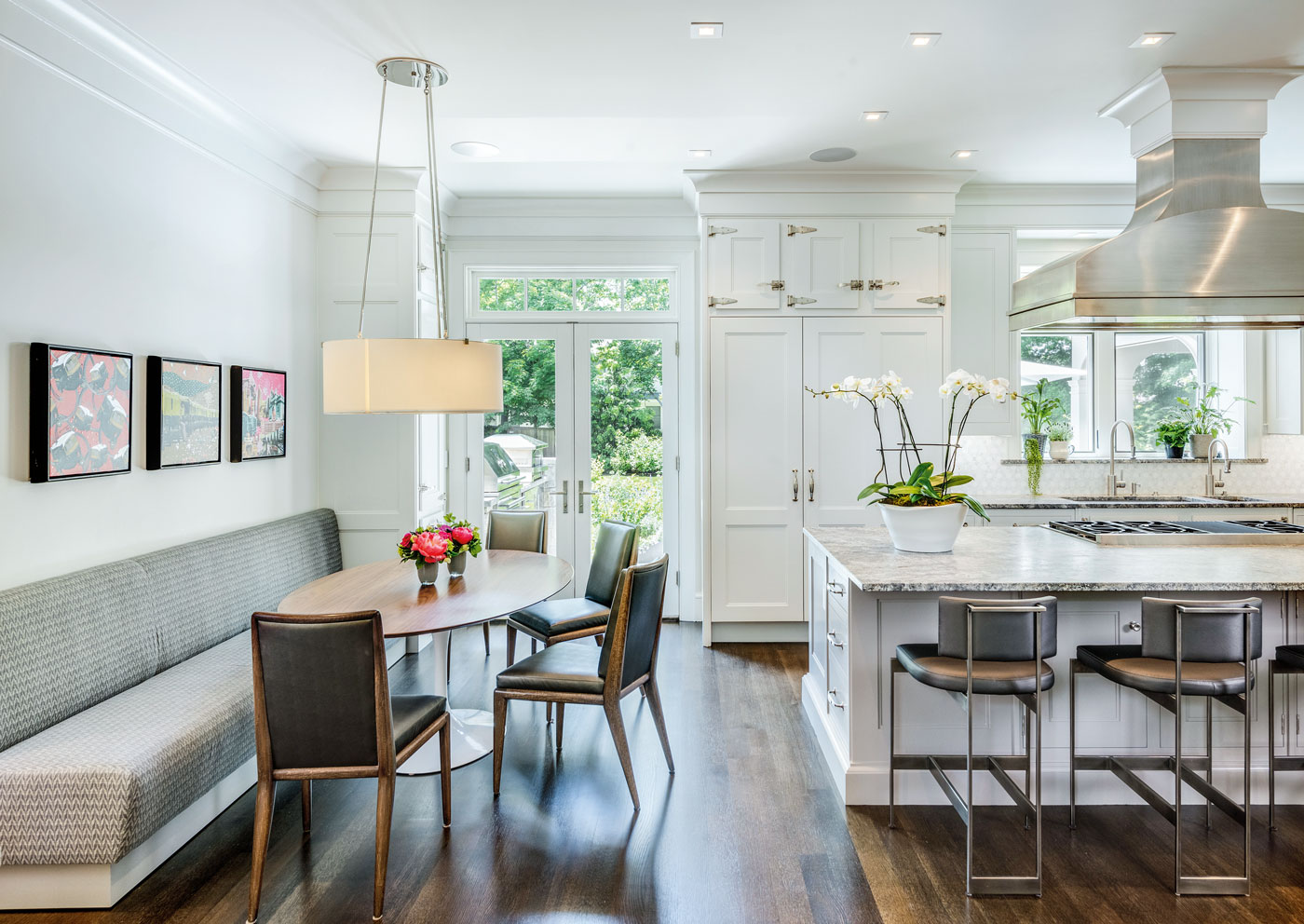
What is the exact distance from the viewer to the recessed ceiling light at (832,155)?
160 inches

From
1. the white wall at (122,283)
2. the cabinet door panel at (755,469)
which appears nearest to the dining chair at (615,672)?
the white wall at (122,283)

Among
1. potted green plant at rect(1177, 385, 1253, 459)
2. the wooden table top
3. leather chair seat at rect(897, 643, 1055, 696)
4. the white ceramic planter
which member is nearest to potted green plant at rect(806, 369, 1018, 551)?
the white ceramic planter

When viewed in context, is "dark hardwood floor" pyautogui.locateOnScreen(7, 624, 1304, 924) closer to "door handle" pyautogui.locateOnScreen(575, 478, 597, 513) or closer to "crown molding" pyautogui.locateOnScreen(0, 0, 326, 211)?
"door handle" pyautogui.locateOnScreen(575, 478, 597, 513)

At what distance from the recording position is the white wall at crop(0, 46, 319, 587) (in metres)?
2.38

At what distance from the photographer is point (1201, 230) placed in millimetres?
3090

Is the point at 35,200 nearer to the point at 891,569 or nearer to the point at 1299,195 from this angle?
the point at 891,569

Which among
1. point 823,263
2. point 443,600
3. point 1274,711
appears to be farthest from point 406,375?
point 1274,711

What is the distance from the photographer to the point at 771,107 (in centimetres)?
347

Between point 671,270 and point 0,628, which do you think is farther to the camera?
point 671,270

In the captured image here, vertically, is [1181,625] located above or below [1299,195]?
below

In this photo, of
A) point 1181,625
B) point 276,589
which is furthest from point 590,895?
point 276,589

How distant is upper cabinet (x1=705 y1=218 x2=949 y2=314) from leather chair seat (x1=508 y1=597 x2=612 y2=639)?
78.3 inches

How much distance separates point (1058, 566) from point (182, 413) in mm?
3410

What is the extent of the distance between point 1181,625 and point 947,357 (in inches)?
106
